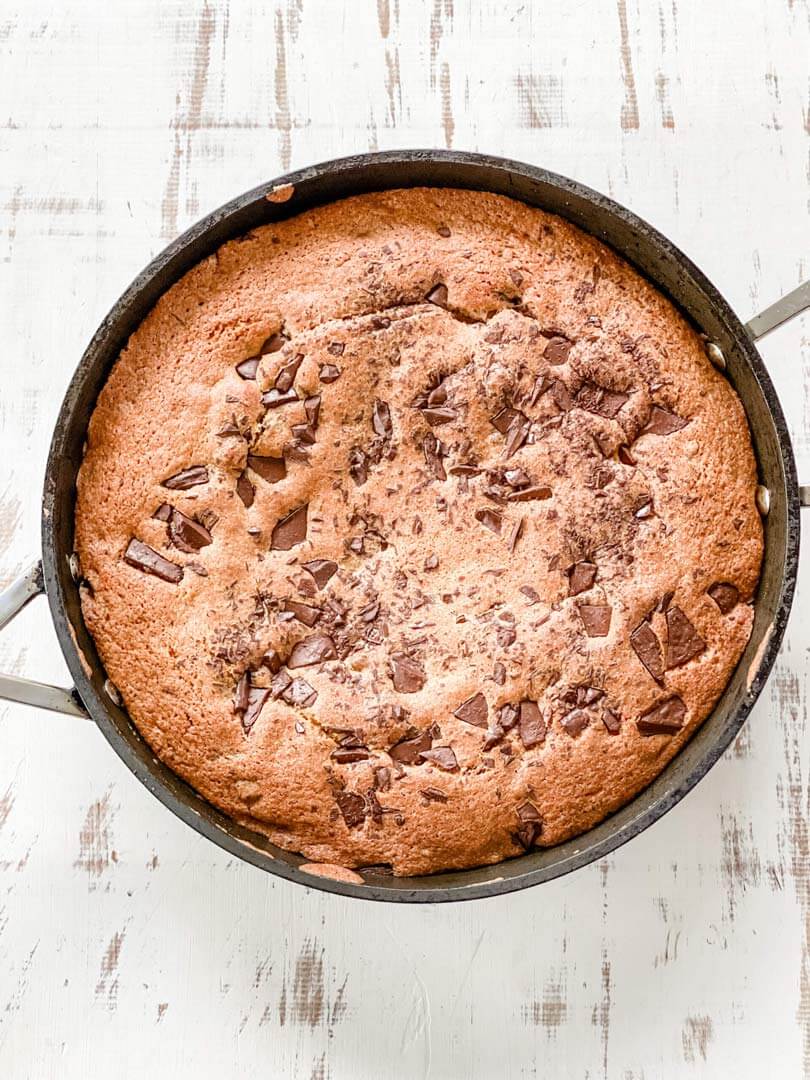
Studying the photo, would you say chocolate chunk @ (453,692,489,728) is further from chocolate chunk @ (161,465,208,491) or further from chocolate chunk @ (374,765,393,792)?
chocolate chunk @ (161,465,208,491)

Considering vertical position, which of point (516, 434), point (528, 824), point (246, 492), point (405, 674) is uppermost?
point (516, 434)

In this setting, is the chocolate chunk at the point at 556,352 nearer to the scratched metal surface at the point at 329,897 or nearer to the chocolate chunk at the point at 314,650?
the scratched metal surface at the point at 329,897

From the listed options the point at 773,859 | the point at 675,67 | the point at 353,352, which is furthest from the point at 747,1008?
the point at 675,67

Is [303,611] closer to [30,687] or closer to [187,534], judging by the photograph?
[187,534]

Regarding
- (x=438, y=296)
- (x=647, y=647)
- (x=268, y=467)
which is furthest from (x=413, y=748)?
(x=438, y=296)

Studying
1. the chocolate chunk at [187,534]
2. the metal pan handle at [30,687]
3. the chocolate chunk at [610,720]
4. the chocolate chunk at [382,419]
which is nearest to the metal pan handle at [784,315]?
the chocolate chunk at [610,720]

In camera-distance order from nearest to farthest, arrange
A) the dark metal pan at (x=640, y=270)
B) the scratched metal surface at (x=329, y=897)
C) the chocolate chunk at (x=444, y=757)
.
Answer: the dark metal pan at (x=640, y=270) < the chocolate chunk at (x=444, y=757) < the scratched metal surface at (x=329, y=897)
